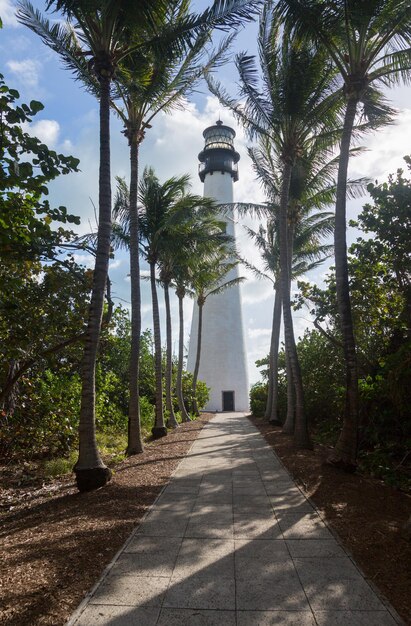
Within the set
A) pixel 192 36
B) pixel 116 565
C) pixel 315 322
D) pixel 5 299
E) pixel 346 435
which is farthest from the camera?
pixel 315 322

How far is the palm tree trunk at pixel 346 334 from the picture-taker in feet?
25.3

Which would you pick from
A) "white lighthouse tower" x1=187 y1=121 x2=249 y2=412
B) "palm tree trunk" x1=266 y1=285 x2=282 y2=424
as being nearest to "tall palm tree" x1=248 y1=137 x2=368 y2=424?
"palm tree trunk" x1=266 y1=285 x2=282 y2=424

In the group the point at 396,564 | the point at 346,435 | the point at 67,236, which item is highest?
the point at 67,236

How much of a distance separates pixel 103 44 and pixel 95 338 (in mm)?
5308

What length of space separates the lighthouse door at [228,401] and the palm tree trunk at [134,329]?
20256 mm

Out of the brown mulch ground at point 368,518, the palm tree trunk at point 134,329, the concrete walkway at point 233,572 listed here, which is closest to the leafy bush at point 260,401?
the palm tree trunk at point 134,329

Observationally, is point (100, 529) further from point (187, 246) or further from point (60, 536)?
point (187, 246)

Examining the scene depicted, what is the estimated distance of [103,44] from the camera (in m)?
7.59

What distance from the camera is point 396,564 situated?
152 inches

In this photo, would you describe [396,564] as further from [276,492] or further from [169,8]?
[169,8]

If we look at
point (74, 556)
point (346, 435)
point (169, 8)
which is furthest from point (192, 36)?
point (74, 556)

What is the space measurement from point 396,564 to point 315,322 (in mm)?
7442

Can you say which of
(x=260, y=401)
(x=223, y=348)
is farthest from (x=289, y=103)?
(x=223, y=348)

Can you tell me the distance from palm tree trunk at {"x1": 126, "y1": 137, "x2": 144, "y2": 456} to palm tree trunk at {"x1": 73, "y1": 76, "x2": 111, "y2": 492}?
9.88 feet
